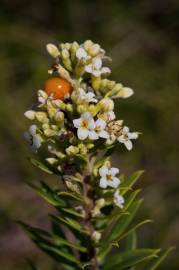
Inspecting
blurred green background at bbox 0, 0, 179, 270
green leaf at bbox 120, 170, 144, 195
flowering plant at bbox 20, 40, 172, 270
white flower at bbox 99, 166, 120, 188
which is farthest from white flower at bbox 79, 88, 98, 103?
blurred green background at bbox 0, 0, 179, 270

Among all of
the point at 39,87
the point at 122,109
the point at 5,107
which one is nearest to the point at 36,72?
the point at 39,87

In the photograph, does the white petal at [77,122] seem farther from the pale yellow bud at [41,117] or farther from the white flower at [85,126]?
the pale yellow bud at [41,117]

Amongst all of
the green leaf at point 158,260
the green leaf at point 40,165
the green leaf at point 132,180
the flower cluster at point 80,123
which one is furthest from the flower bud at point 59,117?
the green leaf at point 158,260

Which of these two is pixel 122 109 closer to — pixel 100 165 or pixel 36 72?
pixel 36 72

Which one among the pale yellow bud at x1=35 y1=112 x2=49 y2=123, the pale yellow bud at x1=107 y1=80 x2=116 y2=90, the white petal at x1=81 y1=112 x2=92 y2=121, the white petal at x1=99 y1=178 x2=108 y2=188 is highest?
the pale yellow bud at x1=107 y1=80 x2=116 y2=90

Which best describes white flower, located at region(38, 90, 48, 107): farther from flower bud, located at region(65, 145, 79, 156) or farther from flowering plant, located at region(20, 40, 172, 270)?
flower bud, located at region(65, 145, 79, 156)

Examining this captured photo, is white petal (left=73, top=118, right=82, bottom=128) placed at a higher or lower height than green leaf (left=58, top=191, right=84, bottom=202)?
higher

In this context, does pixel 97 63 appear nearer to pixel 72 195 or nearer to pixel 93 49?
pixel 93 49

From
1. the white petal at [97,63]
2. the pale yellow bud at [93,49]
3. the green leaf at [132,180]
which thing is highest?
the pale yellow bud at [93,49]
